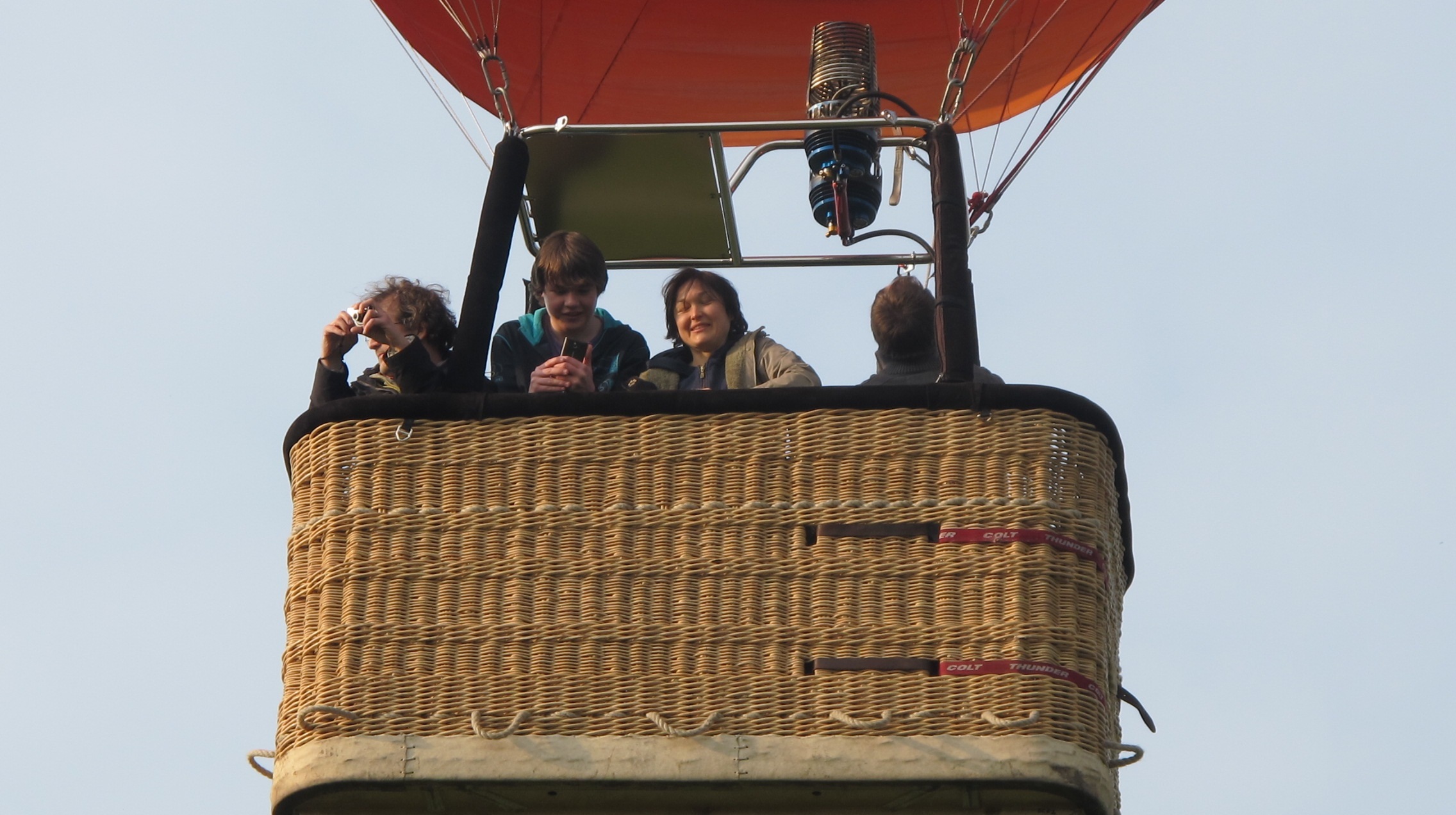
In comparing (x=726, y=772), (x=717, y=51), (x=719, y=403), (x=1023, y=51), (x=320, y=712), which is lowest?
(x=726, y=772)

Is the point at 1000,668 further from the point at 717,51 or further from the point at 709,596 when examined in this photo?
the point at 717,51

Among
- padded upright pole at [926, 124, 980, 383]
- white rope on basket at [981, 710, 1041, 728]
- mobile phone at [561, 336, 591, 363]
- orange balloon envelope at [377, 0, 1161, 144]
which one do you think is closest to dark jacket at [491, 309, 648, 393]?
mobile phone at [561, 336, 591, 363]

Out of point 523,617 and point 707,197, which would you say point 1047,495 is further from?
point 707,197

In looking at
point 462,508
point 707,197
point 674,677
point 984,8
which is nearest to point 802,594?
point 674,677

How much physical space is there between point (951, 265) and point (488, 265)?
79 centimetres

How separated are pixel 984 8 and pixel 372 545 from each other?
2.55m

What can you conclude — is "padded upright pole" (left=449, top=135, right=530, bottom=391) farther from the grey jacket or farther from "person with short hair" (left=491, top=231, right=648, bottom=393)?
the grey jacket

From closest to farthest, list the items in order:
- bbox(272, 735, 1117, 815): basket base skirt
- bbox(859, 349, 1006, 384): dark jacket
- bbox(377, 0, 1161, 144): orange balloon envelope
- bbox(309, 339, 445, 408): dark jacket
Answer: bbox(272, 735, 1117, 815): basket base skirt → bbox(309, 339, 445, 408): dark jacket → bbox(859, 349, 1006, 384): dark jacket → bbox(377, 0, 1161, 144): orange balloon envelope

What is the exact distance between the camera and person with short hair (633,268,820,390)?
451cm

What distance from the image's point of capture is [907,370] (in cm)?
444

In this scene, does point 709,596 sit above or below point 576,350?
below

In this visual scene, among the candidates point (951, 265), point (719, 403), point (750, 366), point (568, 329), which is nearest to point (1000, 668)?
point (719, 403)

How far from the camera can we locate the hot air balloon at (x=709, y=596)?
3.78 m

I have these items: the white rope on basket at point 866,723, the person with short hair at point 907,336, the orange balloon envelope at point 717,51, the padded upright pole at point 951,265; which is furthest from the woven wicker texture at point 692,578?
the orange balloon envelope at point 717,51
